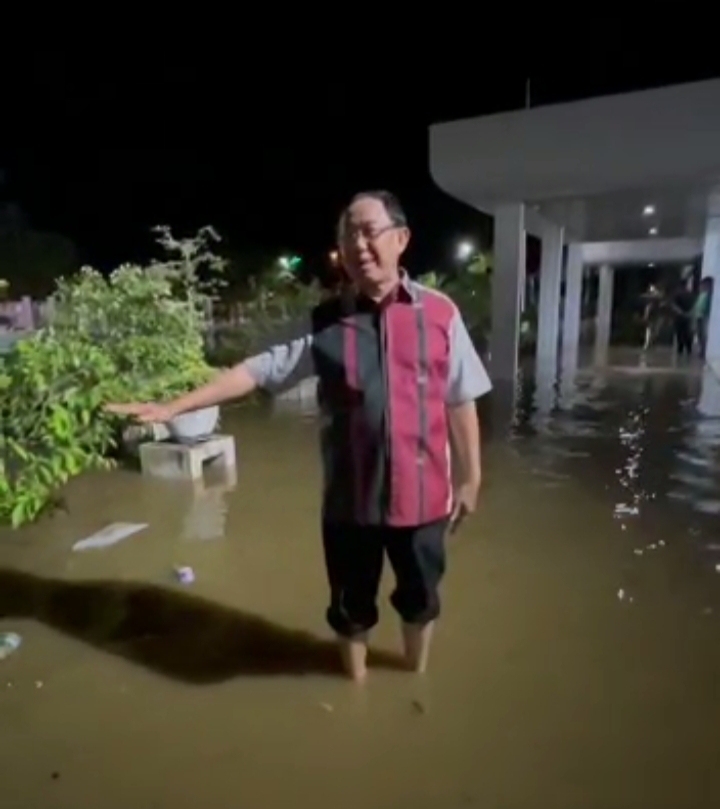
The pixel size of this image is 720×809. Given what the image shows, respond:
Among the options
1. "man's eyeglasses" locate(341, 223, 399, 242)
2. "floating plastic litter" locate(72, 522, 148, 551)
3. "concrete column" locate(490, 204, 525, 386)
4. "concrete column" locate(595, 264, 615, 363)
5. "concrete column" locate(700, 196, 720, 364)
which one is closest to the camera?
"man's eyeglasses" locate(341, 223, 399, 242)

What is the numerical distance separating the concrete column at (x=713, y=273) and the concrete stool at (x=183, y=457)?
8878 millimetres

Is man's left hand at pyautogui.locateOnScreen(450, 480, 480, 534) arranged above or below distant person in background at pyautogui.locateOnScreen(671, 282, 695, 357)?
above

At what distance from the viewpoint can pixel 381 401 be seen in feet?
7.26

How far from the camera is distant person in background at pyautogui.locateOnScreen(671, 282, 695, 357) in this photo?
1380cm

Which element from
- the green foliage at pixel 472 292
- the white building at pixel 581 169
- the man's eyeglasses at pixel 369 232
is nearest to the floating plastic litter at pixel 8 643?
the man's eyeglasses at pixel 369 232

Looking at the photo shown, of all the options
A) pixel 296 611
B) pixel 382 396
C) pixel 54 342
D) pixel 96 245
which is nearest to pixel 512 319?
pixel 54 342

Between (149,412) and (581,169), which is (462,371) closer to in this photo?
(149,412)

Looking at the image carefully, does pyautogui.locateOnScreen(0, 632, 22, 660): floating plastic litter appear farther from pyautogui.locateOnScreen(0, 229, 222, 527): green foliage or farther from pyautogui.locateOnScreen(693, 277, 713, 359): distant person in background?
pyautogui.locateOnScreen(693, 277, 713, 359): distant person in background

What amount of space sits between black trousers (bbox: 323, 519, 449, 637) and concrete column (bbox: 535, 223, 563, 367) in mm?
11545

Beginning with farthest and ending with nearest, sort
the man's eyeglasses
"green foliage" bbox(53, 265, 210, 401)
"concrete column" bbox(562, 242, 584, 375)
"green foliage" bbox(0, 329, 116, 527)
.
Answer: "concrete column" bbox(562, 242, 584, 375), "green foliage" bbox(53, 265, 210, 401), "green foliage" bbox(0, 329, 116, 527), the man's eyeglasses

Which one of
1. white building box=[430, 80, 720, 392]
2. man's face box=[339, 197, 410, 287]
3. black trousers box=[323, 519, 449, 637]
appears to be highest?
white building box=[430, 80, 720, 392]

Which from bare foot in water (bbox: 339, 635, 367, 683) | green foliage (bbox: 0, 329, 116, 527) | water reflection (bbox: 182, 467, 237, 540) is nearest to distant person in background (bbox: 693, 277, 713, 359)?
water reflection (bbox: 182, 467, 237, 540)

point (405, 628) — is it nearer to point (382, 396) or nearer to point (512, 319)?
point (382, 396)

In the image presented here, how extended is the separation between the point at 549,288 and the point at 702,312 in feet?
9.29
